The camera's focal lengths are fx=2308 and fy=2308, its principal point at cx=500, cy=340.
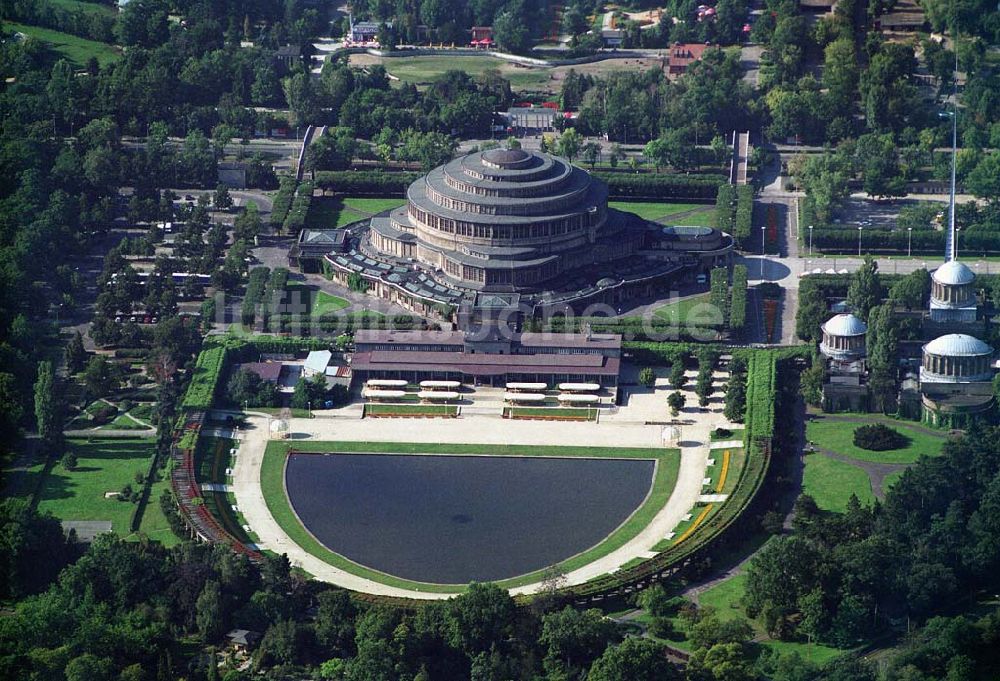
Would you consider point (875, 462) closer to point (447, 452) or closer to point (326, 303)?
point (447, 452)

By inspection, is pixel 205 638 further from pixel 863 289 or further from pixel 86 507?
pixel 863 289

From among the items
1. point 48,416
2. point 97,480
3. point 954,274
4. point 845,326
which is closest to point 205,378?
point 48,416

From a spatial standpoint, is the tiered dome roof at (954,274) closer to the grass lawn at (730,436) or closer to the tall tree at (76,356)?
the grass lawn at (730,436)

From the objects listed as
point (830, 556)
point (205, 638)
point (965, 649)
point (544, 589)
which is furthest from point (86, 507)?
point (965, 649)

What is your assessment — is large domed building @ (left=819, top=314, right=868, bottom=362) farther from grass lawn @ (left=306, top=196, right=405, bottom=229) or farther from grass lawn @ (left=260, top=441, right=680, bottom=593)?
grass lawn @ (left=306, top=196, right=405, bottom=229)

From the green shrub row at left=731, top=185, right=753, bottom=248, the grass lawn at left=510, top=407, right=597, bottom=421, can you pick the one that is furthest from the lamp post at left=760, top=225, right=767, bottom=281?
the grass lawn at left=510, top=407, right=597, bottom=421

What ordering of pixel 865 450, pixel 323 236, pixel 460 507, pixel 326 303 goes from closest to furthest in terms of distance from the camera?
pixel 460 507 < pixel 865 450 < pixel 326 303 < pixel 323 236
